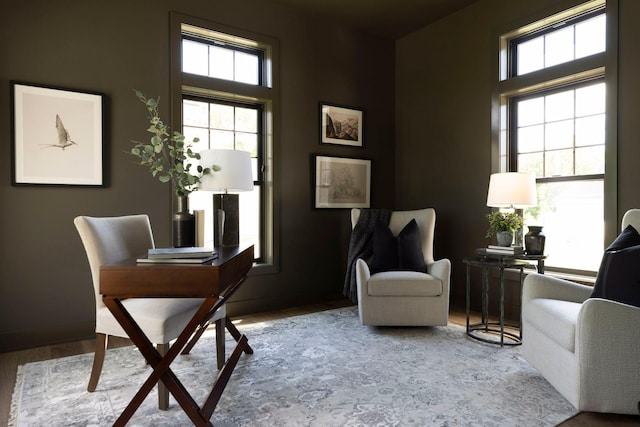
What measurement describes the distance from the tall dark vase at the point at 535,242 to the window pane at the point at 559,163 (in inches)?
28.6

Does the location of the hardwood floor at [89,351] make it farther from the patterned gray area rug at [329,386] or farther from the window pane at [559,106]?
the window pane at [559,106]

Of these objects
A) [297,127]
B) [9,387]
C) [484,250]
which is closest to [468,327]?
[484,250]

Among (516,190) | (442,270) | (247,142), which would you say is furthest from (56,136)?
(516,190)

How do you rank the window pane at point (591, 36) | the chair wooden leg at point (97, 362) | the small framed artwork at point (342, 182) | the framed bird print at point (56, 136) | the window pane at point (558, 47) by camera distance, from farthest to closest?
the small framed artwork at point (342, 182) < the window pane at point (558, 47) < the window pane at point (591, 36) < the framed bird print at point (56, 136) < the chair wooden leg at point (97, 362)

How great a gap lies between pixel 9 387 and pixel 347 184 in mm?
3377

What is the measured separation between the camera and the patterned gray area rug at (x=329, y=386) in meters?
2.07

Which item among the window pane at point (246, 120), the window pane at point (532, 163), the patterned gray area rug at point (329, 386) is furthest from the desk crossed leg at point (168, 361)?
the window pane at point (532, 163)

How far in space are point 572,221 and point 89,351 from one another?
12.9 ft

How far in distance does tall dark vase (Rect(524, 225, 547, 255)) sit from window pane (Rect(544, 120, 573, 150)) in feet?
2.99

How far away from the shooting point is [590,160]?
11.4ft

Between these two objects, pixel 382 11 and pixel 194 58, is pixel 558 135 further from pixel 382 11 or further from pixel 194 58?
pixel 194 58

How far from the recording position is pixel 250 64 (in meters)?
4.23

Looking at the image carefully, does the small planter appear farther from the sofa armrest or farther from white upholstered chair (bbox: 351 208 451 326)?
the sofa armrest

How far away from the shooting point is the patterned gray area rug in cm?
207
